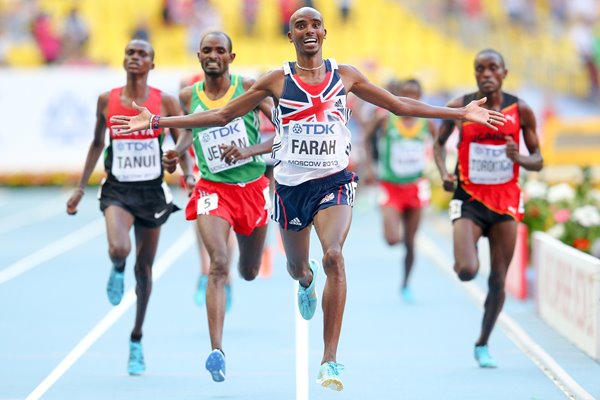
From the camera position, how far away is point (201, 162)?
30.6 ft

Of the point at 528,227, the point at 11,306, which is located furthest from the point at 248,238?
the point at 528,227

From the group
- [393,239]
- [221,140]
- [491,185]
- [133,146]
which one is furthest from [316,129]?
[393,239]

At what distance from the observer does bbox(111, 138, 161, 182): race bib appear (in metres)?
9.54

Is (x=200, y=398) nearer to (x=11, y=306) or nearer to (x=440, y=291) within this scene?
(x=11, y=306)

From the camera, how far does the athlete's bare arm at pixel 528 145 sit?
31.4 ft

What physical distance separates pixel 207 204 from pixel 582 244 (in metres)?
5.74

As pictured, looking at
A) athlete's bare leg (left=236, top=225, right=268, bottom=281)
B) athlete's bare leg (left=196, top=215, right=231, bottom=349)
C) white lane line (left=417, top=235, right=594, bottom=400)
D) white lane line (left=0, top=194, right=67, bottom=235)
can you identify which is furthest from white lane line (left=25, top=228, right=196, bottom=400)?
white lane line (left=0, top=194, right=67, bottom=235)

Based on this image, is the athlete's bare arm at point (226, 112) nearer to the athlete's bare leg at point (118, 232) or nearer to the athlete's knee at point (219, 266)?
the athlete's knee at point (219, 266)

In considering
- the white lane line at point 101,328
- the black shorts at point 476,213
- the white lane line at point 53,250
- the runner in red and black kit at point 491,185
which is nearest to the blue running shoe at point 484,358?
the runner in red and black kit at point 491,185

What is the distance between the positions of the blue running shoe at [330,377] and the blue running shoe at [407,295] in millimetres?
6145

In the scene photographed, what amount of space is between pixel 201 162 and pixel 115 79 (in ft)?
68.9

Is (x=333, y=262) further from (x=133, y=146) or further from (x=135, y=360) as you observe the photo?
(x=133, y=146)

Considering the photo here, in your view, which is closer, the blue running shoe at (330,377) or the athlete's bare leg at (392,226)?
the blue running shoe at (330,377)

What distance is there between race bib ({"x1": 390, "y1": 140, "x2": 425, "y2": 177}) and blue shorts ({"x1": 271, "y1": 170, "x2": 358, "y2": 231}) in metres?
5.79
